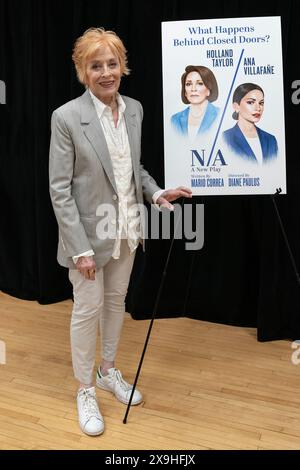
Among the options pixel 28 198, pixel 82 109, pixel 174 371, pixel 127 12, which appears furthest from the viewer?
pixel 28 198

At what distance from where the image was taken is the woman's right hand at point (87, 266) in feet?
6.48

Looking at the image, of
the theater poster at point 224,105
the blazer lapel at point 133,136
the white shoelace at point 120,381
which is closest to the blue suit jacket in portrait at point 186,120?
the theater poster at point 224,105

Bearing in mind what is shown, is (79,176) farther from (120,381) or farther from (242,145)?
(120,381)

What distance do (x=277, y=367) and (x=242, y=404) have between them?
0.40 meters

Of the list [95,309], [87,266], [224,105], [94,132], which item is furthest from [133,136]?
[95,309]

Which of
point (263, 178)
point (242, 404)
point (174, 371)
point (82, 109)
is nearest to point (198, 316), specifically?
point (174, 371)

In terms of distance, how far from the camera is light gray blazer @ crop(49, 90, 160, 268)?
1927mm

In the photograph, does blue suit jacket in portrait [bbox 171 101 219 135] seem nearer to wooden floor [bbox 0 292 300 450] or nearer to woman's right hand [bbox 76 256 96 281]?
woman's right hand [bbox 76 256 96 281]

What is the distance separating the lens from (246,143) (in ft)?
7.42

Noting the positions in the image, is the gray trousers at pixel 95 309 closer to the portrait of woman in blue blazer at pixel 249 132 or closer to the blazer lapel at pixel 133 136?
the blazer lapel at pixel 133 136

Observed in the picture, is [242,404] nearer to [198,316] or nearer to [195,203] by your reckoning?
[198,316]

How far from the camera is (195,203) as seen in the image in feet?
9.75

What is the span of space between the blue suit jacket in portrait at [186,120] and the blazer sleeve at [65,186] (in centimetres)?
54

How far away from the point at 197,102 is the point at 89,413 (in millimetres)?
1358
